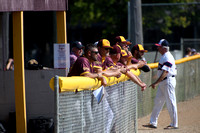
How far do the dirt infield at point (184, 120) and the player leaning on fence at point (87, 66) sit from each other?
2.89m

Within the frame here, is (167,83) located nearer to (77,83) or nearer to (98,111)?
(98,111)

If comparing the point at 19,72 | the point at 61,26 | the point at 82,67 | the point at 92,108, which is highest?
the point at 61,26

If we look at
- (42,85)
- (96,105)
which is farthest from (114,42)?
(96,105)

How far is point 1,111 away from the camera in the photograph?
809 centimetres

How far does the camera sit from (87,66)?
547 cm

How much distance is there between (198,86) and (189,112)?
325 cm

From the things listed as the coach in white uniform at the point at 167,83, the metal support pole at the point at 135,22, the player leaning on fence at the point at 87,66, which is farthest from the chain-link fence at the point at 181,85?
the player leaning on fence at the point at 87,66

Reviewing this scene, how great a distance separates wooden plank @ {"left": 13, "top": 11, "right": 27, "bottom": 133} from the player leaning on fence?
75.9 inches

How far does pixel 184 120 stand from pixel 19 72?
4.25 meters

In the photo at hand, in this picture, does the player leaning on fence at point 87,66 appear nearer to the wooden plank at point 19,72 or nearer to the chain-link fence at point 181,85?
the wooden plank at point 19,72

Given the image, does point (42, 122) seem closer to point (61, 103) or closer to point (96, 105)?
point (96, 105)

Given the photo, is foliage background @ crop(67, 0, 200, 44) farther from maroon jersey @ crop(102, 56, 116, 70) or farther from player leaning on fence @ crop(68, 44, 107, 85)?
player leaning on fence @ crop(68, 44, 107, 85)

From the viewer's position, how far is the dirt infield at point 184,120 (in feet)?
27.2

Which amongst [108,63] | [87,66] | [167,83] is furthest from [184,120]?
[87,66]
